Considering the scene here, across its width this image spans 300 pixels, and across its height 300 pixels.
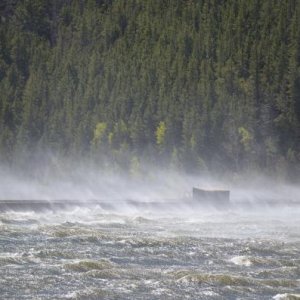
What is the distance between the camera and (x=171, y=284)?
38062 mm

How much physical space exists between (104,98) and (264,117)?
80.1 feet

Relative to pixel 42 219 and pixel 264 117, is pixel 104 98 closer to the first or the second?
pixel 264 117

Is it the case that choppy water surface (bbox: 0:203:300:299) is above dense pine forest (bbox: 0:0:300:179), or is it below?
below

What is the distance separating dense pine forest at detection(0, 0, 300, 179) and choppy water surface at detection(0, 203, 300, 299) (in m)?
50.3

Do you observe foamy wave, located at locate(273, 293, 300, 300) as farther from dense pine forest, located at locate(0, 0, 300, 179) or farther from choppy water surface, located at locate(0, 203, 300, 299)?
dense pine forest, located at locate(0, 0, 300, 179)

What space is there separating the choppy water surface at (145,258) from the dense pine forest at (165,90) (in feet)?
165

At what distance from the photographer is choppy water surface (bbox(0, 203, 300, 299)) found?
3697 centimetres

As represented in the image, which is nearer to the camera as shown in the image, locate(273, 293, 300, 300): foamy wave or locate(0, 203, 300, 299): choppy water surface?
locate(273, 293, 300, 300): foamy wave

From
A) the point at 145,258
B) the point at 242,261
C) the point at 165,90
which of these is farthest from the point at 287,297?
the point at 165,90

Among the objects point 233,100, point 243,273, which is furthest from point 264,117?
point 243,273

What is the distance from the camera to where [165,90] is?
126375 mm

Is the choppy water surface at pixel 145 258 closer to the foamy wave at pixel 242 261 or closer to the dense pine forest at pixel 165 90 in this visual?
the foamy wave at pixel 242 261

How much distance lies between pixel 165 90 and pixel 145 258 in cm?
8231

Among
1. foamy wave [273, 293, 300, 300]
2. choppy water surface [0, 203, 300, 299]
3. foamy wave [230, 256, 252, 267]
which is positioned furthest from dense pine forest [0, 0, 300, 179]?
foamy wave [273, 293, 300, 300]
